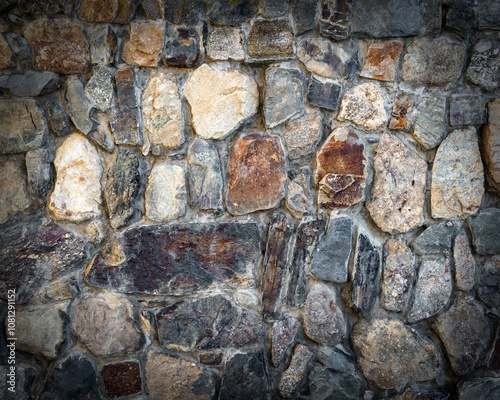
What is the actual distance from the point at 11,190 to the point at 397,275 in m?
1.59

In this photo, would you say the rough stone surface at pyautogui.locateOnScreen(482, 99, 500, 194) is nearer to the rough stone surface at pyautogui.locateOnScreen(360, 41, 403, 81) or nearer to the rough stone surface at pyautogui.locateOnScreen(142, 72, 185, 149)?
the rough stone surface at pyautogui.locateOnScreen(360, 41, 403, 81)

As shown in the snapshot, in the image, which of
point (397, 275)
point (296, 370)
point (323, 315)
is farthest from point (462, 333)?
point (296, 370)

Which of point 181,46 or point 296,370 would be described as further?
point 296,370

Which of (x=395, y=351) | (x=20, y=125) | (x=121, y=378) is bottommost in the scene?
(x=121, y=378)

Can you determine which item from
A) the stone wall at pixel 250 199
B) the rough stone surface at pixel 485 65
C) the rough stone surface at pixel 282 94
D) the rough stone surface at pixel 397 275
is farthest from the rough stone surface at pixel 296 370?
the rough stone surface at pixel 485 65

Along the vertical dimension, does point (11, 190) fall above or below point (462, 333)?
above

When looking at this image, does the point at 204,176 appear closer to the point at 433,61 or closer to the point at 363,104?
the point at 363,104

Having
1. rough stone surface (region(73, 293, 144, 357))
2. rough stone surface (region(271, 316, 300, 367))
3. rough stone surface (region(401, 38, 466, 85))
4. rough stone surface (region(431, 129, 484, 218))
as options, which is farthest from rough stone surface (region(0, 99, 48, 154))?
rough stone surface (region(431, 129, 484, 218))

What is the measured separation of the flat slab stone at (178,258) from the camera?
1538mm

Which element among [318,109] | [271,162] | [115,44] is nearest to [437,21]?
[318,109]

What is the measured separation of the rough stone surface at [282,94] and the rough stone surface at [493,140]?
767mm

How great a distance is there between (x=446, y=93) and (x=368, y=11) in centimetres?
46

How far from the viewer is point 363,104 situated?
153 cm

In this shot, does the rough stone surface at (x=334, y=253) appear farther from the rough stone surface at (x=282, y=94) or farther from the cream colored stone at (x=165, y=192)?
the cream colored stone at (x=165, y=192)
